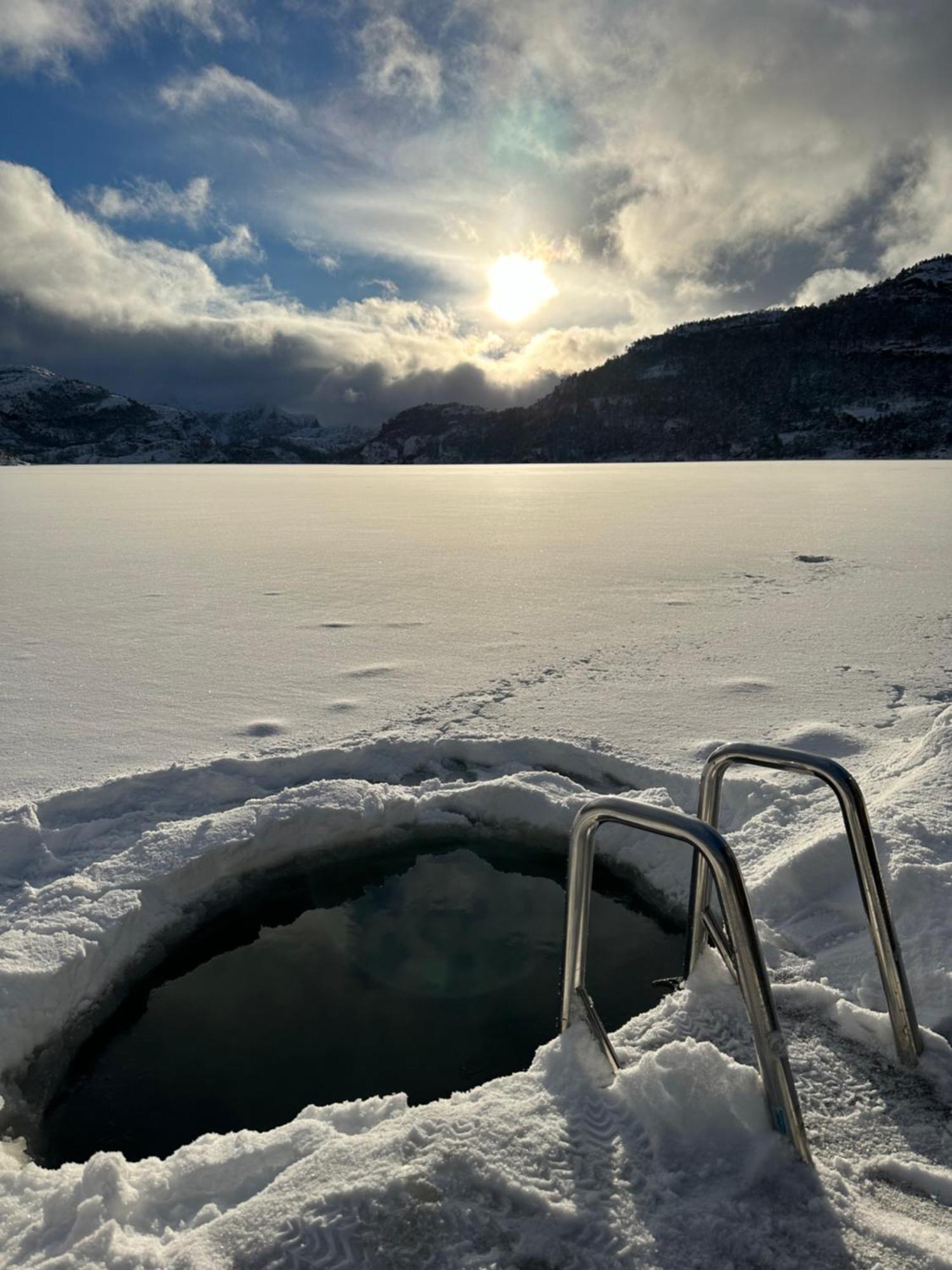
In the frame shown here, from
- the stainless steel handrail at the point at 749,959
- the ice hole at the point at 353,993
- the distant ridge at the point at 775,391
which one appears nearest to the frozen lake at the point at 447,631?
the ice hole at the point at 353,993

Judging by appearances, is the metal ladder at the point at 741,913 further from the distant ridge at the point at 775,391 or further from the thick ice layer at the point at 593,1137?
the distant ridge at the point at 775,391

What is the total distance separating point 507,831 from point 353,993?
1.13 m

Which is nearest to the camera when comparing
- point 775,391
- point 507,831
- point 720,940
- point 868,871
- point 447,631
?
point 868,871

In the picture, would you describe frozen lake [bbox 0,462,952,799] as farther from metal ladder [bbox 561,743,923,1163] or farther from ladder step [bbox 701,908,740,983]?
metal ladder [bbox 561,743,923,1163]

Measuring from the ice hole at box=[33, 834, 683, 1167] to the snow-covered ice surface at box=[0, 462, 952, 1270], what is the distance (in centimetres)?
15

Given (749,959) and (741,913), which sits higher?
(741,913)

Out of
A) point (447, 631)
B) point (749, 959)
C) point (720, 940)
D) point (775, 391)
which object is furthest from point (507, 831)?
point (775, 391)

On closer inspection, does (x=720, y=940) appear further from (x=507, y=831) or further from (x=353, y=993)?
(x=507, y=831)

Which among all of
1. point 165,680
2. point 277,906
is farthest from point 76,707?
point 277,906

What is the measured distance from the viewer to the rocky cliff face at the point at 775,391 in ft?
416

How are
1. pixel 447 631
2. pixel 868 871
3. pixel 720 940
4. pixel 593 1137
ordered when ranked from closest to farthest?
1. pixel 593 1137
2. pixel 868 871
3. pixel 720 940
4. pixel 447 631

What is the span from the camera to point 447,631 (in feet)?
22.5

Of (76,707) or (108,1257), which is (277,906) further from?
(76,707)

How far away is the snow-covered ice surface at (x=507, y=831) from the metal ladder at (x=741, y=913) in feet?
0.27
